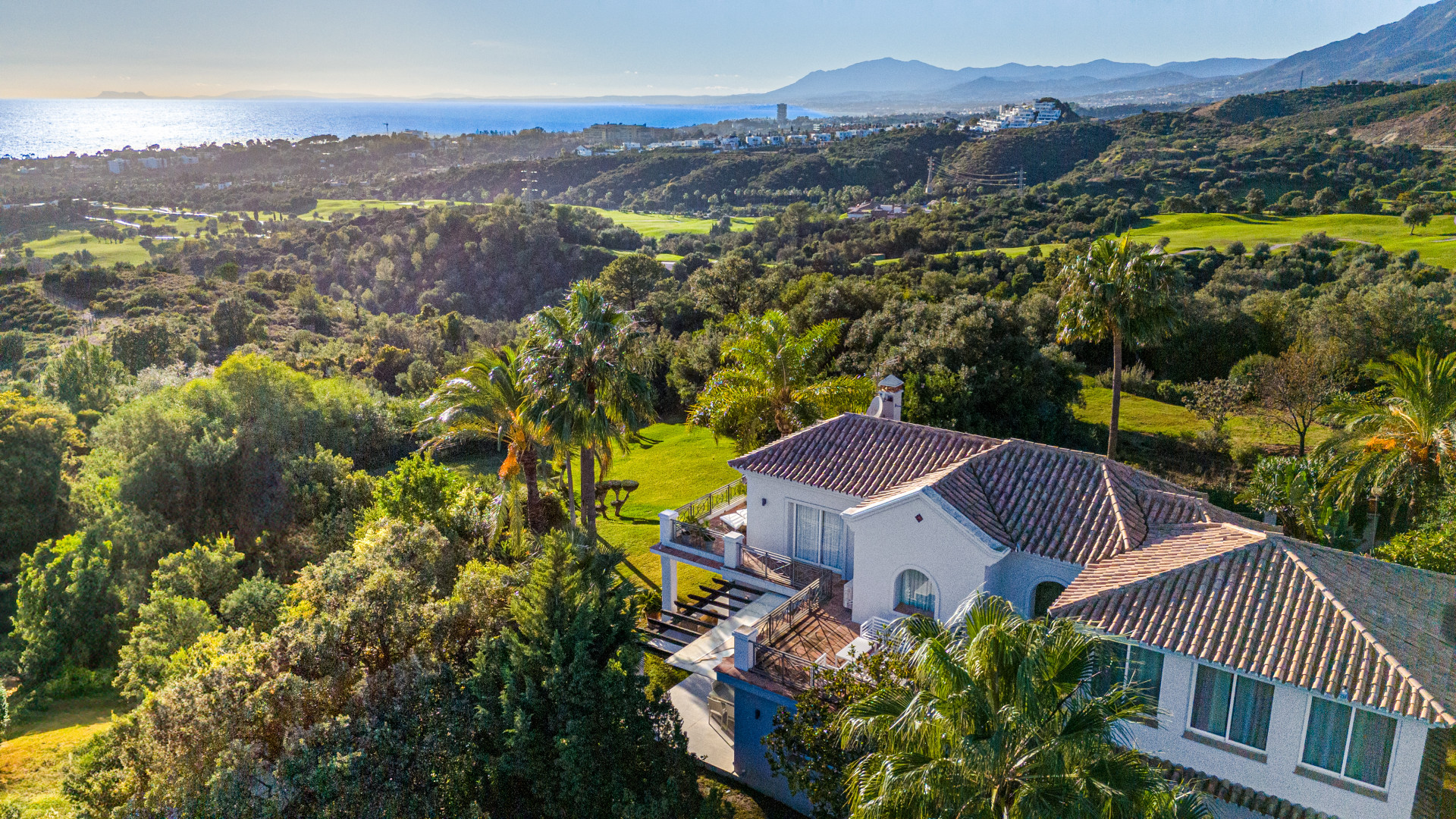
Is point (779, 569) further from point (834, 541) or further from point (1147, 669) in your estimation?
point (1147, 669)

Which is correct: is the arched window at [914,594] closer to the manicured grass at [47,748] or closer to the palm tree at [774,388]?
the palm tree at [774,388]

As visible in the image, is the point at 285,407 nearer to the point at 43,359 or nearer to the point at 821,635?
the point at 821,635

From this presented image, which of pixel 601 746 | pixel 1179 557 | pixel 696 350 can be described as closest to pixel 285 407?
pixel 696 350

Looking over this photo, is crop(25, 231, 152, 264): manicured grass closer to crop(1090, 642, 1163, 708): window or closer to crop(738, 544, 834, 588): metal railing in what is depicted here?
crop(738, 544, 834, 588): metal railing

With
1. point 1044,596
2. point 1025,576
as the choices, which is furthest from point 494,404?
point 1044,596

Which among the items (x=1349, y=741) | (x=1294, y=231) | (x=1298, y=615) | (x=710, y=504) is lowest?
(x=710, y=504)

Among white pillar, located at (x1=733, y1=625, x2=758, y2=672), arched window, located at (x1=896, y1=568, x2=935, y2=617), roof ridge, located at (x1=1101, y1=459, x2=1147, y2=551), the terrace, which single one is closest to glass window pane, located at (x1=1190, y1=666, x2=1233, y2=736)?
roof ridge, located at (x1=1101, y1=459, x2=1147, y2=551)
